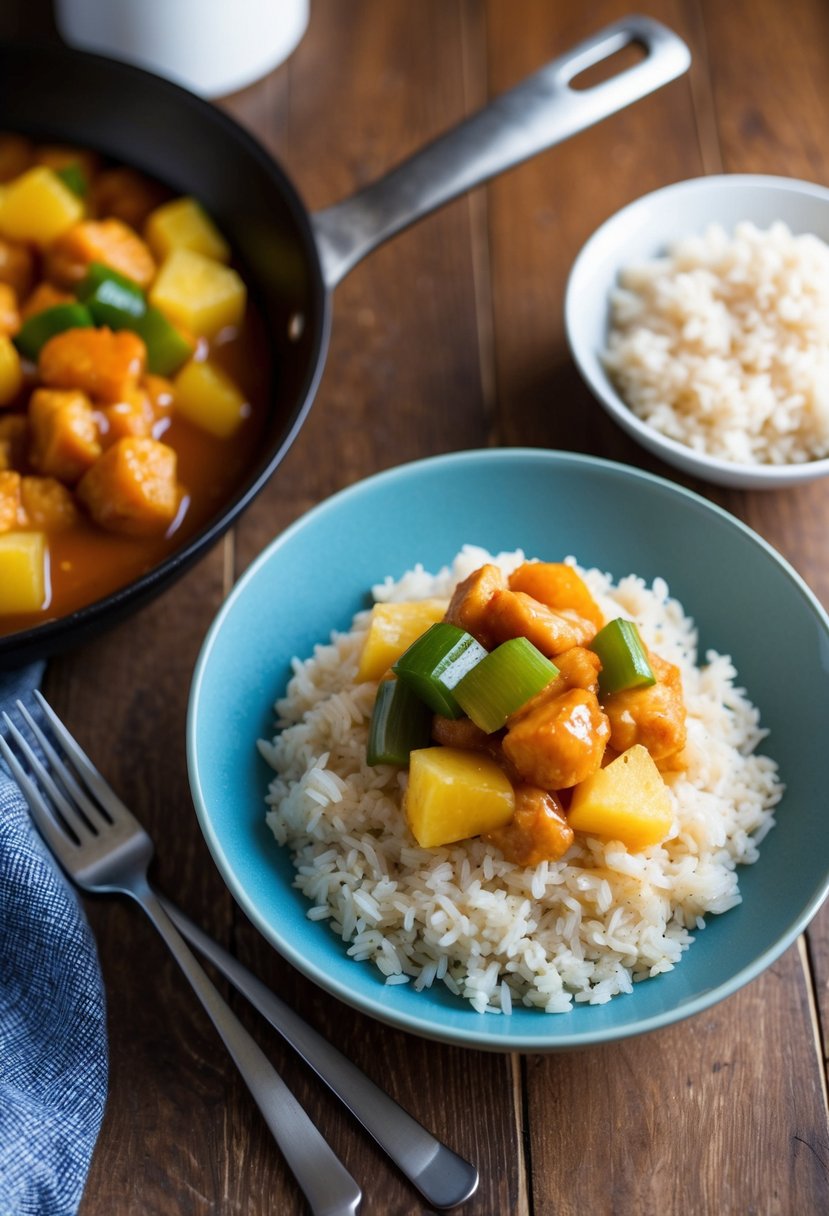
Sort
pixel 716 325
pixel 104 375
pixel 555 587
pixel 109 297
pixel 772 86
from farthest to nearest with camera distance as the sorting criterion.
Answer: pixel 772 86
pixel 716 325
pixel 109 297
pixel 104 375
pixel 555 587

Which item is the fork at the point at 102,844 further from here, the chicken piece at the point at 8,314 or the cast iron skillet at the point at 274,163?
the chicken piece at the point at 8,314

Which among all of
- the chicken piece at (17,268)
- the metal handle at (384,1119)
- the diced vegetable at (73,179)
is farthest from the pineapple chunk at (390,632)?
the diced vegetable at (73,179)

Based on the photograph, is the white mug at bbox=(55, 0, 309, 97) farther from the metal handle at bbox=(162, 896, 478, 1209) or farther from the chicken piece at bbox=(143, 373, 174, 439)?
the metal handle at bbox=(162, 896, 478, 1209)

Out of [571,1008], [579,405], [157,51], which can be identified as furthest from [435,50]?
[571,1008]

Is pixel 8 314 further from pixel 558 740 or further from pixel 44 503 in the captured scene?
pixel 558 740

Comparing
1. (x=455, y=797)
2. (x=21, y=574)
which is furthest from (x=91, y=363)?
Answer: (x=455, y=797)

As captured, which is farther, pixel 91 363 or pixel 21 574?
pixel 91 363

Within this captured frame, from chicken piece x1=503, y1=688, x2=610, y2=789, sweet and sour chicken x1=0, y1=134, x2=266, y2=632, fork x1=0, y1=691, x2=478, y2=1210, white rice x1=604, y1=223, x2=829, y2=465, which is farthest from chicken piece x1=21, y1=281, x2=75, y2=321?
chicken piece x1=503, y1=688, x2=610, y2=789
